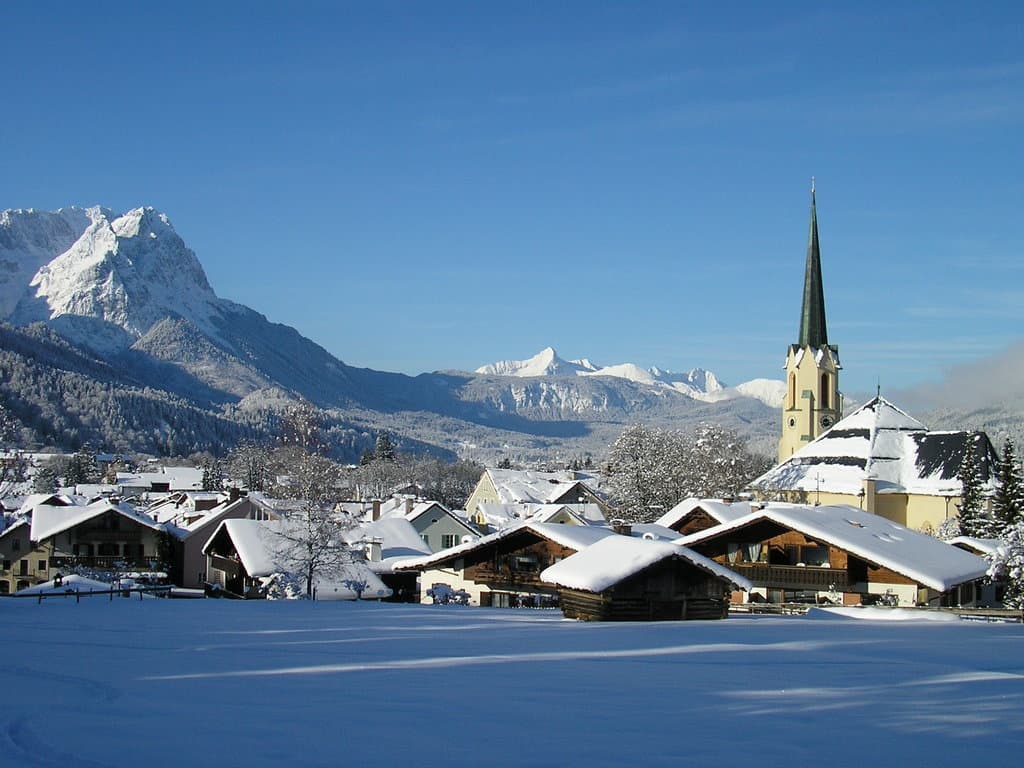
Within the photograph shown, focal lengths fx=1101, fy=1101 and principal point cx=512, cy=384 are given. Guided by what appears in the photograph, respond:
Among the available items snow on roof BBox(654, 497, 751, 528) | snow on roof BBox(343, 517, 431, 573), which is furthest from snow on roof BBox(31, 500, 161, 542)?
snow on roof BBox(654, 497, 751, 528)

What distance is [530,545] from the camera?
1702 inches

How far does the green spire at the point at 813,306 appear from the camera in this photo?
278 ft

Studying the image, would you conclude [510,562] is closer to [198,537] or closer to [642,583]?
[642,583]

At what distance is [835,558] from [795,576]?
185cm

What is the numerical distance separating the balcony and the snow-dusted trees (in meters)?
30.6

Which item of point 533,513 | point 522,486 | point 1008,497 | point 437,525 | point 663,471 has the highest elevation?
point 663,471

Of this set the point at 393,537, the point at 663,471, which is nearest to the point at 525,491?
the point at 663,471

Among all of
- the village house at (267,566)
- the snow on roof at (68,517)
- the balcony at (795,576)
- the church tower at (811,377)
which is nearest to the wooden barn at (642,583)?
the balcony at (795,576)

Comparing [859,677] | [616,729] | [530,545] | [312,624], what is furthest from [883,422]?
[616,729]

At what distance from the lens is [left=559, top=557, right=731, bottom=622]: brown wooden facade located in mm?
31875

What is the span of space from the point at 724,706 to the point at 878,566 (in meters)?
28.3

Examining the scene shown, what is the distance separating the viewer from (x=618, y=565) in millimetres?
31844

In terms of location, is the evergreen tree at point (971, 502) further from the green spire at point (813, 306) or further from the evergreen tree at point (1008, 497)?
the green spire at point (813, 306)

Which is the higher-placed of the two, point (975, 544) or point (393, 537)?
point (975, 544)
